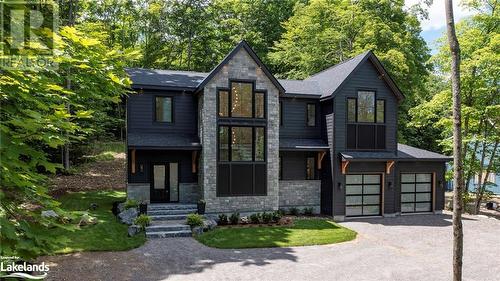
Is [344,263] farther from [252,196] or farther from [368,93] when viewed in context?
[368,93]

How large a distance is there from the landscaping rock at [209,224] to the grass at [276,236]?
0.28 meters

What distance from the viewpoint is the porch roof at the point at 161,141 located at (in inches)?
678

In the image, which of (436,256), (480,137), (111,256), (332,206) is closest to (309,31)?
(480,137)

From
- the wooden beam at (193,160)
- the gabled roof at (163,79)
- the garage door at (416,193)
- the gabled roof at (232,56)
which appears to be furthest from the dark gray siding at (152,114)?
the garage door at (416,193)

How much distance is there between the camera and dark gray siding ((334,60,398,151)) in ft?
62.5

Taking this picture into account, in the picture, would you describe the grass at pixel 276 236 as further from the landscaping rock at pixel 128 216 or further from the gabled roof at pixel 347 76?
the gabled roof at pixel 347 76

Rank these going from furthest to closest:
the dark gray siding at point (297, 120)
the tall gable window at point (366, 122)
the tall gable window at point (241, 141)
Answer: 1. the dark gray siding at point (297, 120)
2. the tall gable window at point (366, 122)
3. the tall gable window at point (241, 141)

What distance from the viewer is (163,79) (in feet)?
64.2

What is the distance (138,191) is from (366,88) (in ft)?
43.4

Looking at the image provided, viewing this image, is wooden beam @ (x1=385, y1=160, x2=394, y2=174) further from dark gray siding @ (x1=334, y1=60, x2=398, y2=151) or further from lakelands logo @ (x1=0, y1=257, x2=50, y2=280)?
lakelands logo @ (x1=0, y1=257, x2=50, y2=280)

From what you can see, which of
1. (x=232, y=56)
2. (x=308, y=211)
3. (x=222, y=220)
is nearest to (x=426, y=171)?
(x=308, y=211)

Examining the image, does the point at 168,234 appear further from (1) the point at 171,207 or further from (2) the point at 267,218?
(2) the point at 267,218

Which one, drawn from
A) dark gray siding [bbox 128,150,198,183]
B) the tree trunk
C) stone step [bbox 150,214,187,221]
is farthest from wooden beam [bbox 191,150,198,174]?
the tree trunk

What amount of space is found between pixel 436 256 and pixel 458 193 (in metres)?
7.02
